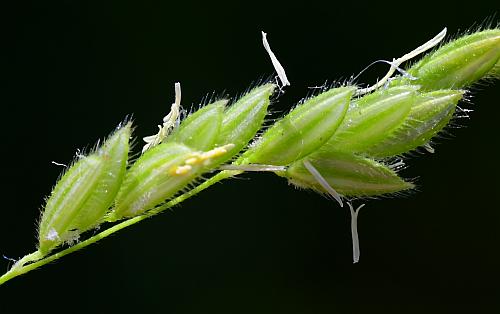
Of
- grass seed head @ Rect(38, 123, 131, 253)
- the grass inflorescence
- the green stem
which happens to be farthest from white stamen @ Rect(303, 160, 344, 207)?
grass seed head @ Rect(38, 123, 131, 253)

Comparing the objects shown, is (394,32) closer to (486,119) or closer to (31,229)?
(486,119)

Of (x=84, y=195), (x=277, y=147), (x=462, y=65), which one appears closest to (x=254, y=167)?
(x=277, y=147)

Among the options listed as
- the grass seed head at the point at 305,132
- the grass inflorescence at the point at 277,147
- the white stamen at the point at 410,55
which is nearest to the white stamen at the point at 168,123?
the grass inflorescence at the point at 277,147

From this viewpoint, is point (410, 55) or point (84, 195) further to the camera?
point (410, 55)

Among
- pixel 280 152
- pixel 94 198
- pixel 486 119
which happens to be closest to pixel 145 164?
pixel 94 198

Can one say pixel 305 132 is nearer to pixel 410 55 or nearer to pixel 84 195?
pixel 410 55

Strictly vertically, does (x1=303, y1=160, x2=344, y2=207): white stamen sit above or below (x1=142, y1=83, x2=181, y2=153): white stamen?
below

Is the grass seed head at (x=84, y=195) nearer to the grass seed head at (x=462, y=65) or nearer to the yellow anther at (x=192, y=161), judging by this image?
the yellow anther at (x=192, y=161)

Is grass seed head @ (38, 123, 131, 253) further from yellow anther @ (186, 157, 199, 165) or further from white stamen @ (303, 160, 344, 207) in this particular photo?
white stamen @ (303, 160, 344, 207)
